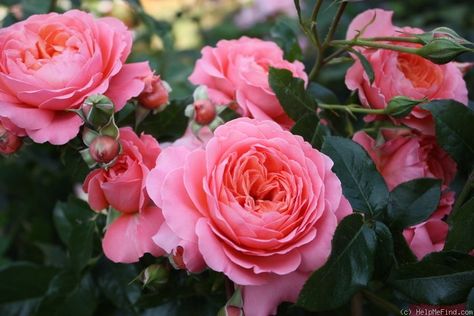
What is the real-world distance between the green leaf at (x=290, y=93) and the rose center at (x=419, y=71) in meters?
0.12

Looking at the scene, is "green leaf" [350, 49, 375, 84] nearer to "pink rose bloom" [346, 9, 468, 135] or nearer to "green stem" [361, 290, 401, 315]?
"pink rose bloom" [346, 9, 468, 135]

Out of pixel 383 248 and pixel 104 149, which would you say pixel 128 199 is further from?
pixel 383 248

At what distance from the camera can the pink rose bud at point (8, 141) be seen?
59 cm

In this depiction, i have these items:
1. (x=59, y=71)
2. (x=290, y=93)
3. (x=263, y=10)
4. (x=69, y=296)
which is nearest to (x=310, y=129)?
(x=290, y=93)

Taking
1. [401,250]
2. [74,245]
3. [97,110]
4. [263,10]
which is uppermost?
[97,110]

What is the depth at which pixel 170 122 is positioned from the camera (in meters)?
0.72

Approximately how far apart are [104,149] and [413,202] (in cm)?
32

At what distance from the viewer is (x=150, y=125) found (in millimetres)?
708

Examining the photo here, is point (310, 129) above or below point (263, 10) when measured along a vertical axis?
above

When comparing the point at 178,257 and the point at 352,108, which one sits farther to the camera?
the point at 352,108

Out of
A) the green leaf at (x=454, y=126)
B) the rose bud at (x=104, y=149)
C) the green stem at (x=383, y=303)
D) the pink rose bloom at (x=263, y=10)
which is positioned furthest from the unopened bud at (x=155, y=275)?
the pink rose bloom at (x=263, y=10)

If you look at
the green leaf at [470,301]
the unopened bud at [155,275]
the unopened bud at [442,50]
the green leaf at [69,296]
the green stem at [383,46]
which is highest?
the unopened bud at [442,50]

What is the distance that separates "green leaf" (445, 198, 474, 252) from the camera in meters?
0.57

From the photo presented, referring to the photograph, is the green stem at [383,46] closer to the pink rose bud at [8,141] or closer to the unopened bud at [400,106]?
the unopened bud at [400,106]
